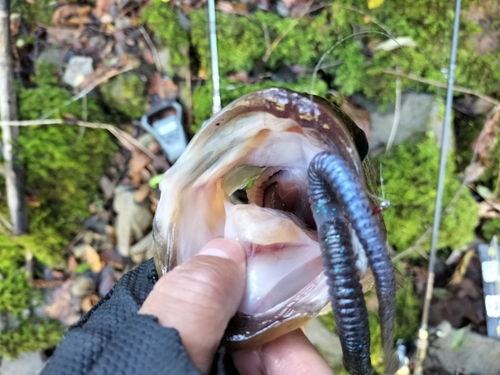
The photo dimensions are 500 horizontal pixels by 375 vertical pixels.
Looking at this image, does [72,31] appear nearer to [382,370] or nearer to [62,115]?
[62,115]

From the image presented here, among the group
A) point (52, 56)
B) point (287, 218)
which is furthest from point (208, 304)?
point (52, 56)

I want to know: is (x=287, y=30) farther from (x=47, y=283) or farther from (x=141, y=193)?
(x=47, y=283)

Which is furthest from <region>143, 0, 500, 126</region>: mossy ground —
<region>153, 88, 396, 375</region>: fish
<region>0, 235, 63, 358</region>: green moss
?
<region>0, 235, 63, 358</region>: green moss

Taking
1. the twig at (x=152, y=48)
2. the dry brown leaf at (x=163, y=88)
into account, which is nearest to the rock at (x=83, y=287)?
the dry brown leaf at (x=163, y=88)

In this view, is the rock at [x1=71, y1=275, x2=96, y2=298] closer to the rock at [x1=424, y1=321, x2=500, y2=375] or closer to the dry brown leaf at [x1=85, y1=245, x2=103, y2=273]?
the dry brown leaf at [x1=85, y1=245, x2=103, y2=273]

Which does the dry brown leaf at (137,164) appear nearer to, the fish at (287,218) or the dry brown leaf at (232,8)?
the dry brown leaf at (232,8)
